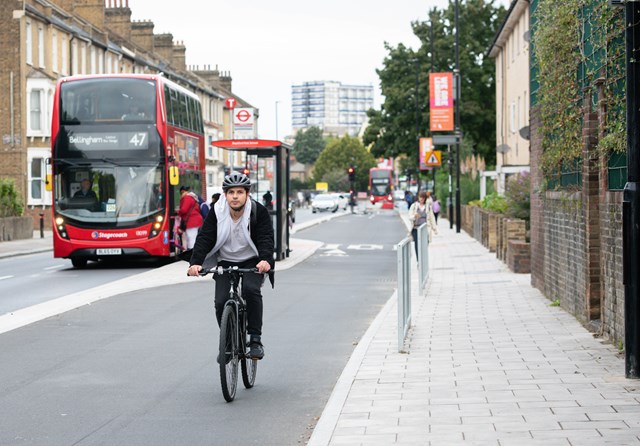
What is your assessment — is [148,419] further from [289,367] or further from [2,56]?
[2,56]

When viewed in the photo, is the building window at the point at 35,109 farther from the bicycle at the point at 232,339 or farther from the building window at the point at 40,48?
the bicycle at the point at 232,339

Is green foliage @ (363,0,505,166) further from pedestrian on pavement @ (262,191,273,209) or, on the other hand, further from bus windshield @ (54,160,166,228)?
bus windshield @ (54,160,166,228)

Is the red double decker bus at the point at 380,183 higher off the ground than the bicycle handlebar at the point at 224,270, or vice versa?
the red double decker bus at the point at 380,183

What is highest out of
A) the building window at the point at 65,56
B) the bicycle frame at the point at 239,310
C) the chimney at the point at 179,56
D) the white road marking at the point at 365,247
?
the chimney at the point at 179,56

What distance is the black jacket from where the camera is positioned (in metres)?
9.12

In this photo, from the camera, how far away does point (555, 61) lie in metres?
14.5

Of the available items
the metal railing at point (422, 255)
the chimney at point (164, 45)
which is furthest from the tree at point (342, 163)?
the metal railing at point (422, 255)

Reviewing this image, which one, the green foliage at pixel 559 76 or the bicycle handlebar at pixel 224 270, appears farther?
the green foliage at pixel 559 76

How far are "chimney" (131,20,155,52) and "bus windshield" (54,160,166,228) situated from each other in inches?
2266

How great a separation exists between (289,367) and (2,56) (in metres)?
44.8

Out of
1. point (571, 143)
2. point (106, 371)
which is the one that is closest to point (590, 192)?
point (571, 143)

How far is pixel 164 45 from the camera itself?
8775 cm

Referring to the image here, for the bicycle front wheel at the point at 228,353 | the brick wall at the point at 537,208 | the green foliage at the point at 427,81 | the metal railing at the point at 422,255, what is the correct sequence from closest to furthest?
the bicycle front wheel at the point at 228,353, the brick wall at the point at 537,208, the metal railing at the point at 422,255, the green foliage at the point at 427,81

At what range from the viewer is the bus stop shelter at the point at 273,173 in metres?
27.6
